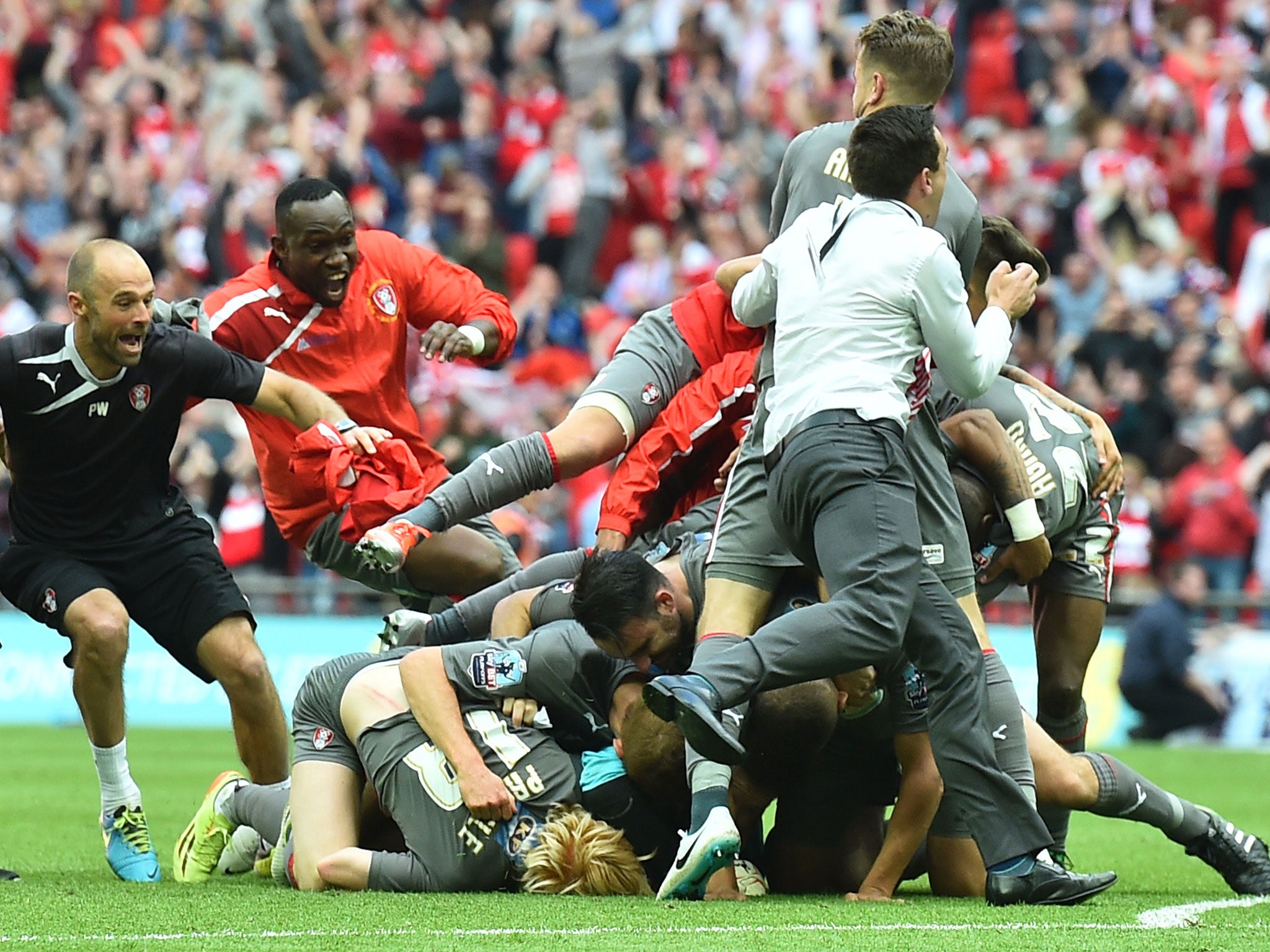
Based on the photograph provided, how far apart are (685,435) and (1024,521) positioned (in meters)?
1.42

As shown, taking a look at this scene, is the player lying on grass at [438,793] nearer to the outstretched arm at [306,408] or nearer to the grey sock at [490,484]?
the grey sock at [490,484]

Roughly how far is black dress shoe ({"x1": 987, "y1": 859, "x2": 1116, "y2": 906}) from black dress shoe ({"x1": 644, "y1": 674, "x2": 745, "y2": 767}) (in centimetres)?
92

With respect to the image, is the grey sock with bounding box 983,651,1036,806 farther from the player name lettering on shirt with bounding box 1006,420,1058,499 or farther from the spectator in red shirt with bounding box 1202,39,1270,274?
the spectator in red shirt with bounding box 1202,39,1270,274

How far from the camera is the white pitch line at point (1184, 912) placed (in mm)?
5570

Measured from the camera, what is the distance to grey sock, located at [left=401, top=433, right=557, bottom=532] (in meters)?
7.05

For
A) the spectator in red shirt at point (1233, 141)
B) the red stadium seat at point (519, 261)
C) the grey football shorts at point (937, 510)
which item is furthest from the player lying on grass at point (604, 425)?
the spectator in red shirt at point (1233, 141)

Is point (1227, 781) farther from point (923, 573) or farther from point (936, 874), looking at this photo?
point (923, 573)

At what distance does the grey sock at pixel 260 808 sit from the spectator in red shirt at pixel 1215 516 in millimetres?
8958

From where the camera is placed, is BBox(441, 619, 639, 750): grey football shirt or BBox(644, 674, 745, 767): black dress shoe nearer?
BBox(644, 674, 745, 767): black dress shoe

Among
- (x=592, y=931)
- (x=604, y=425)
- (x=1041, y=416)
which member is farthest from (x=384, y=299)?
(x=592, y=931)

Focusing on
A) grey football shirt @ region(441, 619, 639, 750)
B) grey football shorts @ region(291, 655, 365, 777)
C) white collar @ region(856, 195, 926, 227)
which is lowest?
grey football shorts @ region(291, 655, 365, 777)

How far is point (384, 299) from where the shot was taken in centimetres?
818

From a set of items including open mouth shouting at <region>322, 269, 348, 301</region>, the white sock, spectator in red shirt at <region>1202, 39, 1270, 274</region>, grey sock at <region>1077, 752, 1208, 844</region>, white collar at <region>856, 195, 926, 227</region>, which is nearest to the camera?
white collar at <region>856, 195, 926, 227</region>

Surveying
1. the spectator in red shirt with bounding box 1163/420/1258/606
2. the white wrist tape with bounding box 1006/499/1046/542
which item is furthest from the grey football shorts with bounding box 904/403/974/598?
the spectator in red shirt with bounding box 1163/420/1258/606
